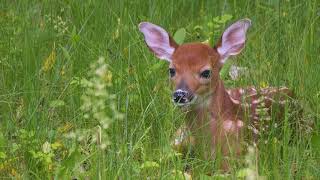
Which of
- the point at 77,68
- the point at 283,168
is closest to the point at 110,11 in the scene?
the point at 77,68

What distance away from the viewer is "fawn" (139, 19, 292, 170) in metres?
4.92

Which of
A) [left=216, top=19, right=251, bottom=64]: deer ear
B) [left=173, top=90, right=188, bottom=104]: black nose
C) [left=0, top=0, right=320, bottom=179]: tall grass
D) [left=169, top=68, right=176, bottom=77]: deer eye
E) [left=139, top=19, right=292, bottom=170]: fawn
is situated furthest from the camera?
[left=216, top=19, right=251, bottom=64]: deer ear

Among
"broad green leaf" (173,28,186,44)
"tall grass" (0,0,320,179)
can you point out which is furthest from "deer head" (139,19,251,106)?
"broad green leaf" (173,28,186,44)

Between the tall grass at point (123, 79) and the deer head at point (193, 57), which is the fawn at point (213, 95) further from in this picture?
the tall grass at point (123, 79)

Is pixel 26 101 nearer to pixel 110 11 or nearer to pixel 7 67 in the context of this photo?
pixel 7 67

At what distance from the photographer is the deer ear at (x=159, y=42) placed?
17.4 ft

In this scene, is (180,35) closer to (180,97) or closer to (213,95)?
(213,95)

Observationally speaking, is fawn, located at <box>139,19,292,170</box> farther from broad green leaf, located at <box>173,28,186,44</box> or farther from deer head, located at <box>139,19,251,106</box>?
broad green leaf, located at <box>173,28,186,44</box>

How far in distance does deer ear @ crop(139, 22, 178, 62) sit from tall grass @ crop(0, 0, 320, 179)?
15 centimetres

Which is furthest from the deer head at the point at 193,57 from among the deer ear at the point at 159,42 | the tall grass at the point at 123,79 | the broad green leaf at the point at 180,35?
the broad green leaf at the point at 180,35

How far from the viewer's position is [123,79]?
5.34 m

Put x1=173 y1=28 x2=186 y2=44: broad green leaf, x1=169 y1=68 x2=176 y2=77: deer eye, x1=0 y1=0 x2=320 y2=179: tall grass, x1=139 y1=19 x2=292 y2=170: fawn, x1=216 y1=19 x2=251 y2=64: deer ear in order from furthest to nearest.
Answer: x1=173 y1=28 x2=186 y2=44: broad green leaf
x1=216 y1=19 x2=251 y2=64: deer ear
x1=169 y1=68 x2=176 y2=77: deer eye
x1=139 y1=19 x2=292 y2=170: fawn
x1=0 y1=0 x2=320 y2=179: tall grass

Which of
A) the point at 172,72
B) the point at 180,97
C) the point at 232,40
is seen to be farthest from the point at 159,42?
the point at 180,97

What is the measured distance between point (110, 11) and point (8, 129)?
5.74ft
